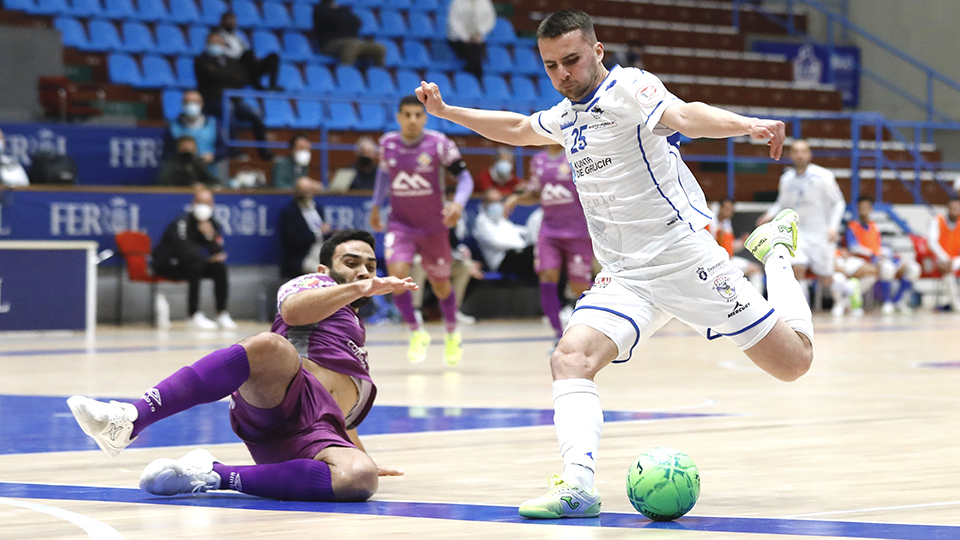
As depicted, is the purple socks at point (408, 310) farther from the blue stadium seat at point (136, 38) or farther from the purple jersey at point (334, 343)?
the blue stadium seat at point (136, 38)

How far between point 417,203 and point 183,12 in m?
10.8

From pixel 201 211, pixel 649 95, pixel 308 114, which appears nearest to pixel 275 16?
pixel 308 114

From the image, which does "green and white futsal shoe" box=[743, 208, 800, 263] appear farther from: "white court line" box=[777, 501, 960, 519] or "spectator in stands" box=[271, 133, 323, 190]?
"spectator in stands" box=[271, 133, 323, 190]

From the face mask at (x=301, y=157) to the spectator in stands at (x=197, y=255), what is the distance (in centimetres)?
162

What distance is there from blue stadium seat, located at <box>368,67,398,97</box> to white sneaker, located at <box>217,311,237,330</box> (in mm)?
5879

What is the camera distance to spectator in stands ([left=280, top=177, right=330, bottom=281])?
1848cm

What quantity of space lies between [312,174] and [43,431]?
13.3 metres

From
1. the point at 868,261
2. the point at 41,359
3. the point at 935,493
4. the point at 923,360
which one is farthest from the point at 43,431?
the point at 868,261

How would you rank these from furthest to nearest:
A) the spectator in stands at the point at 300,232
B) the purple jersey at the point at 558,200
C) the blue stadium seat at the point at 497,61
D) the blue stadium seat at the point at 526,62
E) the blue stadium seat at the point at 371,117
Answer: the blue stadium seat at the point at 526,62 < the blue stadium seat at the point at 497,61 < the blue stadium seat at the point at 371,117 < the spectator in stands at the point at 300,232 < the purple jersey at the point at 558,200

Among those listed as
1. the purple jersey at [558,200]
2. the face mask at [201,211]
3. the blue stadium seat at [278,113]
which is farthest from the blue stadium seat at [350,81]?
the purple jersey at [558,200]

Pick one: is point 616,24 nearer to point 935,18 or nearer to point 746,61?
point 746,61

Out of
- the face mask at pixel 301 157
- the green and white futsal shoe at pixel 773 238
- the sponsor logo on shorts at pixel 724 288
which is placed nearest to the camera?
the sponsor logo on shorts at pixel 724 288

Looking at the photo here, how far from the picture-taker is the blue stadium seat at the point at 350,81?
22.3m

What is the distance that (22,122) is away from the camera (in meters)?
18.2
